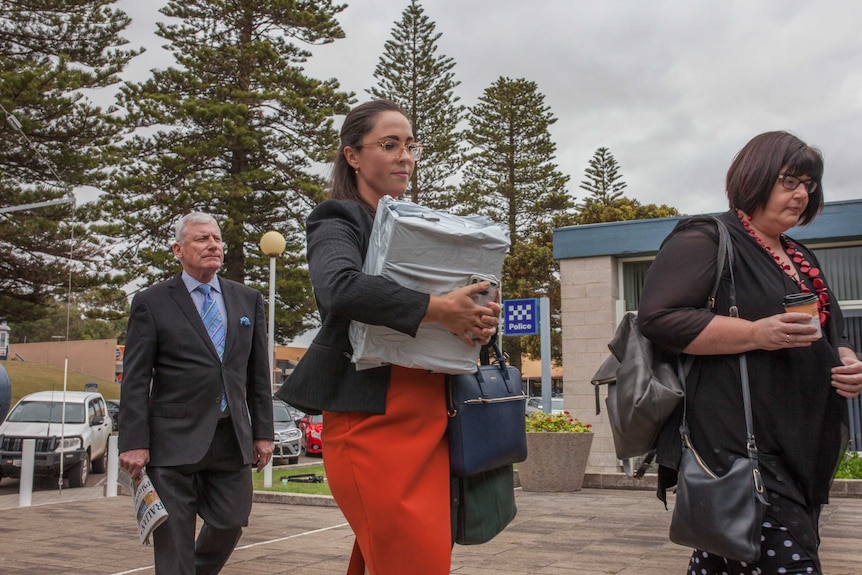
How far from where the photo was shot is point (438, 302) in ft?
6.31

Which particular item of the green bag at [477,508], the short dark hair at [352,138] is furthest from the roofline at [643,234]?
the green bag at [477,508]

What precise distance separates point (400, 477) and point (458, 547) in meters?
4.64

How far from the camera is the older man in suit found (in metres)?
3.68

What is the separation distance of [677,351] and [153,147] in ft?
97.1

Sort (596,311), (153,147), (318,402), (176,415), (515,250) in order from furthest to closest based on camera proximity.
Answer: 1. (515,250)
2. (153,147)
3. (596,311)
4. (176,415)
5. (318,402)

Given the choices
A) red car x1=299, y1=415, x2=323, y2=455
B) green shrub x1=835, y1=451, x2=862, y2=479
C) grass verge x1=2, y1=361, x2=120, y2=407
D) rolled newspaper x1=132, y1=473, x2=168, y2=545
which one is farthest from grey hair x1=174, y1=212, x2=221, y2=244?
grass verge x1=2, y1=361, x2=120, y2=407

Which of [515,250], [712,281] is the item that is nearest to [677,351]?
[712,281]

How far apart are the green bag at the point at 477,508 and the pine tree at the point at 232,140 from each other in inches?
1070

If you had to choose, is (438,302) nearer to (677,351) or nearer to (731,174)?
(677,351)

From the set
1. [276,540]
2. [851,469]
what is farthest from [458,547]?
[851,469]

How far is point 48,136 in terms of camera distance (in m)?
24.1

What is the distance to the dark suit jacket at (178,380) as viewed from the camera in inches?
147

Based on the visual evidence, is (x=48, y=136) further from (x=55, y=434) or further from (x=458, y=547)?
(x=458, y=547)

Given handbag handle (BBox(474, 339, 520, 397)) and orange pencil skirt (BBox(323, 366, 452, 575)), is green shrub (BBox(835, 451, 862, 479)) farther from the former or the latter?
orange pencil skirt (BBox(323, 366, 452, 575))
